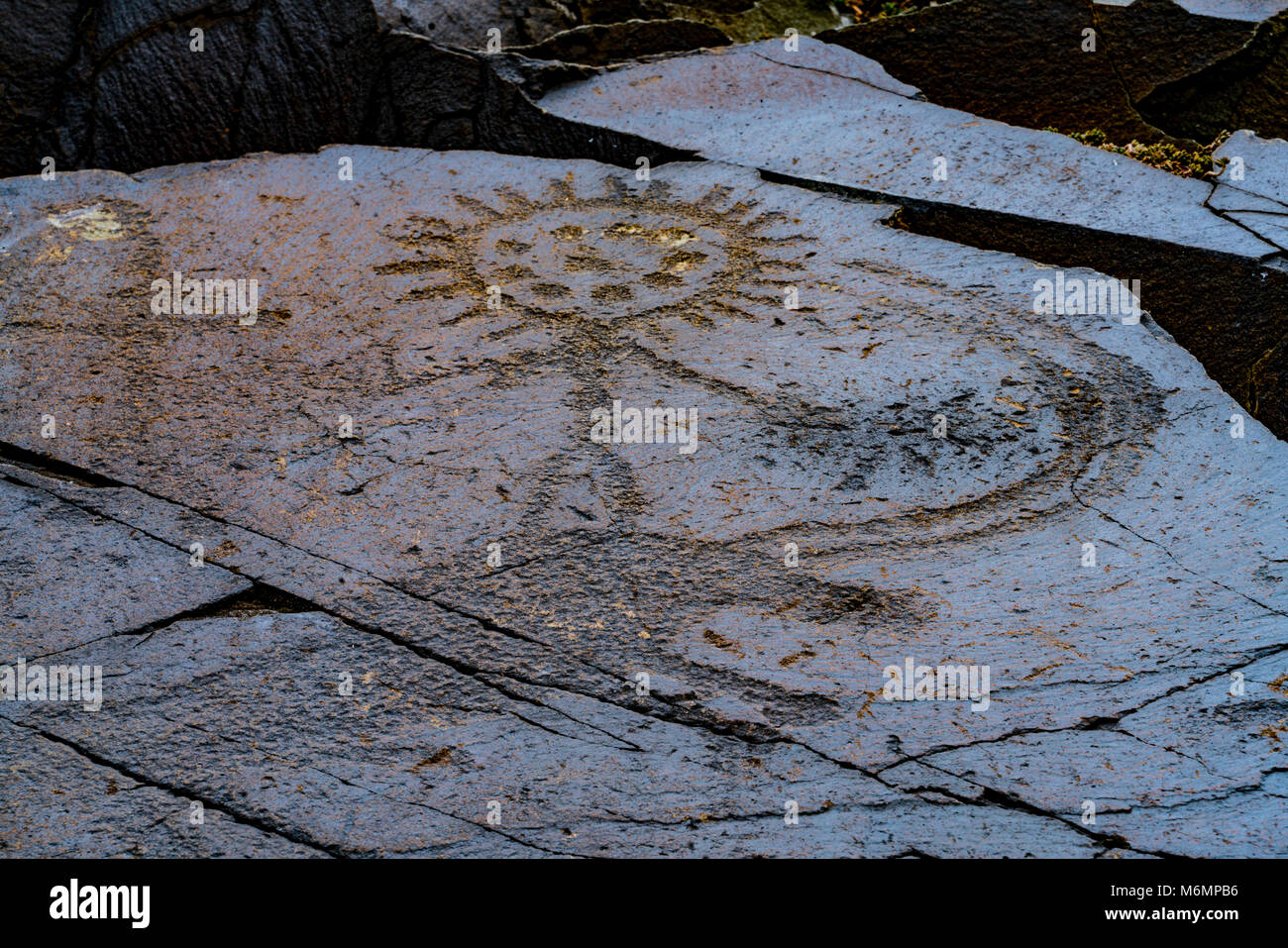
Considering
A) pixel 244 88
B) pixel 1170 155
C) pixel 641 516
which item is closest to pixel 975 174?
pixel 1170 155

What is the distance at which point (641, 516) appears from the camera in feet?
6.41

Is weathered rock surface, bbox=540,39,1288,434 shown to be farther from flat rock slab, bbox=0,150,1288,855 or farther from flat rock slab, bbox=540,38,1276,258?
flat rock slab, bbox=0,150,1288,855

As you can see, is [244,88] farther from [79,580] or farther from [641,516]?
[641,516]

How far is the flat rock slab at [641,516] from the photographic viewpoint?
1557mm

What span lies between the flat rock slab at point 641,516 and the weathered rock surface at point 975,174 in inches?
5.4

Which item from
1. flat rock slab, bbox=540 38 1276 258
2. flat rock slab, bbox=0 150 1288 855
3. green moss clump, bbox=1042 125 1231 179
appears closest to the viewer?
flat rock slab, bbox=0 150 1288 855

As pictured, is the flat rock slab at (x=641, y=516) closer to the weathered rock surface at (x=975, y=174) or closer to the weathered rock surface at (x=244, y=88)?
the weathered rock surface at (x=975, y=174)

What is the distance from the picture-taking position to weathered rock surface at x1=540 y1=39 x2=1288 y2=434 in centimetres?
245

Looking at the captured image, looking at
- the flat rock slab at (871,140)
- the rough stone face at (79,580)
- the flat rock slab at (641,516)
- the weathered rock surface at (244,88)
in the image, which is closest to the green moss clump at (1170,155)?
the flat rock slab at (871,140)

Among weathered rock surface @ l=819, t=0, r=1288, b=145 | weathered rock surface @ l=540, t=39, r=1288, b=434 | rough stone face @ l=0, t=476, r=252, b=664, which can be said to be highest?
weathered rock surface @ l=819, t=0, r=1288, b=145

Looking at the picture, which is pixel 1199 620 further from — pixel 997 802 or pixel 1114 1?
pixel 1114 1

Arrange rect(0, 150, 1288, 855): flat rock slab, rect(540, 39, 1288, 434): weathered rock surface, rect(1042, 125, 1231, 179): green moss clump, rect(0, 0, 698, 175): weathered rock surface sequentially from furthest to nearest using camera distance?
rect(0, 0, 698, 175): weathered rock surface, rect(1042, 125, 1231, 179): green moss clump, rect(540, 39, 1288, 434): weathered rock surface, rect(0, 150, 1288, 855): flat rock slab

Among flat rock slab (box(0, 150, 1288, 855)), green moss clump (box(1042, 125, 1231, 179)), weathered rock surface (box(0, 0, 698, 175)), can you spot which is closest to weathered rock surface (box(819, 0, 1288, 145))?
green moss clump (box(1042, 125, 1231, 179))

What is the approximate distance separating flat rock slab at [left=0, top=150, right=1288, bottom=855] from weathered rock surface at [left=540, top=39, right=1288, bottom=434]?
0.45 ft
